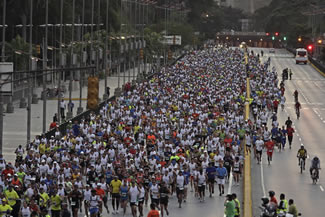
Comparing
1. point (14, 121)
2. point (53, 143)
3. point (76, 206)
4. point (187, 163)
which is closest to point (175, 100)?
point (14, 121)

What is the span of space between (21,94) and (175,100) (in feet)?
56.9

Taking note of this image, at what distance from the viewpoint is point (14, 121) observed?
56.7 meters

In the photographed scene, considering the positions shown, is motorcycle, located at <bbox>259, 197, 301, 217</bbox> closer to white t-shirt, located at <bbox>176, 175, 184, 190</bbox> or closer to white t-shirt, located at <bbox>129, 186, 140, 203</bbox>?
white t-shirt, located at <bbox>129, 186, 140, 203</bbox>

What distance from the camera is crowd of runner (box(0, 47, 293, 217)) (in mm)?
26891

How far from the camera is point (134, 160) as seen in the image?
3244 centimetres

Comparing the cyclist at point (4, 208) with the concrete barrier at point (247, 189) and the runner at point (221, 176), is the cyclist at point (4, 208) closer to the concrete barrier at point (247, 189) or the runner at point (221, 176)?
the concrete barrier at point (247, 189)

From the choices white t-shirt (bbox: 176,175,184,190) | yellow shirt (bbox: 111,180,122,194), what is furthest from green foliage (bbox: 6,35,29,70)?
yellow shirt (bbox: 111,180,122,194)

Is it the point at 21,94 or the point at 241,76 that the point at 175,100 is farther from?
the point at 241,76

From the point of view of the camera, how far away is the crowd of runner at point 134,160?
26.9 metres

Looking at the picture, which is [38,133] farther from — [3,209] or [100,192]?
[3,209]

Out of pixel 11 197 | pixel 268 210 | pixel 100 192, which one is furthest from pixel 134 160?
pixel 268 210

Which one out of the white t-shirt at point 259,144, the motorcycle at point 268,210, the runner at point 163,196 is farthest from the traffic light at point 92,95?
the white t-shirt at point 259,144

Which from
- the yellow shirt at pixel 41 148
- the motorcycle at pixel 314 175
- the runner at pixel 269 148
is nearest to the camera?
the yellow shirt at pixel 41 148

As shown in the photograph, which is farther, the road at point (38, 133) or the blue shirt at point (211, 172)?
the blue shirt at point (211, 172)
